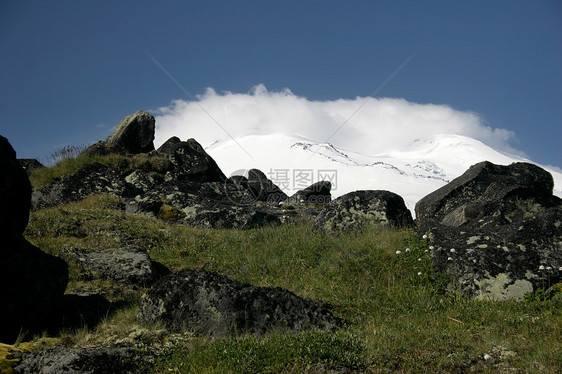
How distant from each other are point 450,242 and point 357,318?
376cm

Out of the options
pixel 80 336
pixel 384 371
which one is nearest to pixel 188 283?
pixel 80 336

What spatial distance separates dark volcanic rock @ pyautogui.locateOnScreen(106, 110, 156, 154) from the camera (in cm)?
3356

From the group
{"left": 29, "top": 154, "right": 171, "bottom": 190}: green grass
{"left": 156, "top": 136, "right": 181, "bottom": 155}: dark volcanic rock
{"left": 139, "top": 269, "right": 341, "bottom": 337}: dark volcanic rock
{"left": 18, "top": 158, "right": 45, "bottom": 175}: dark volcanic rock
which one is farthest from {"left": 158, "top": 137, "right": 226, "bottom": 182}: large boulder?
{"left": 139, "top": 269, "right": 341, "bottom": 337}: dark volcanic rock

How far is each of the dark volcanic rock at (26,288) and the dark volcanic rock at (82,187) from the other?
16.8m

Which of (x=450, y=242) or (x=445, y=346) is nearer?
(x=445, y=346)

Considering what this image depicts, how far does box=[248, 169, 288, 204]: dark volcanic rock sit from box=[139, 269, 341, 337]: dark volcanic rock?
23861 mm

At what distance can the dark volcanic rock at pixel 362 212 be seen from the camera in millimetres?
14805

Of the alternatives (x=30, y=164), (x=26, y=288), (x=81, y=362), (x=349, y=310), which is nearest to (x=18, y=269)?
(x=26, y=288)

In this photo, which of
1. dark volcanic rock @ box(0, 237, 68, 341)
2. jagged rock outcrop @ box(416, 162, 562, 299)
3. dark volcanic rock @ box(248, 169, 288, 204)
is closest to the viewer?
dark volcanic rock @ box(0, 237, 68, 341)

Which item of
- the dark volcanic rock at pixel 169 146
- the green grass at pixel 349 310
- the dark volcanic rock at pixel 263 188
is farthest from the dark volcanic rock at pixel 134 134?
the green grass at pixel 349 310

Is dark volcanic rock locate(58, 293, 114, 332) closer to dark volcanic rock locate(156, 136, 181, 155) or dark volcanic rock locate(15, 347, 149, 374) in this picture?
dark volcanic rock locate(15, 347, 149, 374)

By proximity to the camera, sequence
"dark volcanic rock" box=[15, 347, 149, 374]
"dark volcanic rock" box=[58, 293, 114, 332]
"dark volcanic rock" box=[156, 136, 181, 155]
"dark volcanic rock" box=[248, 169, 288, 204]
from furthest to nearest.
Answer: "dark volcanic rock" box=[248, 169, 288, 204] < "dark volcanic rock" box=[156, 136, 181, 155] < "dark volcanic rock" box=[58, 293, 114, 332] < "dark volcanic rock" box=[15, 347, 149, 374]

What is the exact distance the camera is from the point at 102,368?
5.95 meters

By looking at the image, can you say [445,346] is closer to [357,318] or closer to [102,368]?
[357,318]
